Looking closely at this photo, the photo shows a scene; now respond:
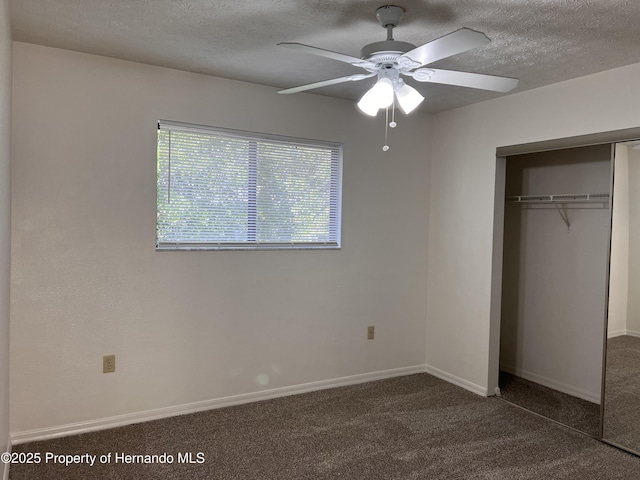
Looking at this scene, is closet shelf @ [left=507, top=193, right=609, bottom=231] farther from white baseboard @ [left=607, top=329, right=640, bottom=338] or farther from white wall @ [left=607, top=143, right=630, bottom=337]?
white baseboard @ [left=607, top=329, right=640, bottom=338]

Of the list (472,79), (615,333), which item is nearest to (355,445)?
(615,333)

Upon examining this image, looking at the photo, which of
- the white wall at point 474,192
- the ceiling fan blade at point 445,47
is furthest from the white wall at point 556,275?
the ceiling fan blade at point 445,47

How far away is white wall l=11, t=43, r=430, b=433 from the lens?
9.39 ft

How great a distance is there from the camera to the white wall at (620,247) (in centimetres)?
297

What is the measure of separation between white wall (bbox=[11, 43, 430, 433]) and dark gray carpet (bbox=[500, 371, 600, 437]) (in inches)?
42.7

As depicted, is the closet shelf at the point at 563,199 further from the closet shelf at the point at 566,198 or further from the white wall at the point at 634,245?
the white wall at the point at 634,245

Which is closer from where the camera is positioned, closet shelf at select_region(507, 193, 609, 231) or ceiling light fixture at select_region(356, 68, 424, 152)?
ceiling light fixture at select_region(356, 68, 424, 152)

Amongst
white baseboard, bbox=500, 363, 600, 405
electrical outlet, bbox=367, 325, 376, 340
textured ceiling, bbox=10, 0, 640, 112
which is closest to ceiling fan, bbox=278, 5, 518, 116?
textured ceiling, bbox=10, 0, 640, 112

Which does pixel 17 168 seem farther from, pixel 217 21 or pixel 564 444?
pixel 564 444

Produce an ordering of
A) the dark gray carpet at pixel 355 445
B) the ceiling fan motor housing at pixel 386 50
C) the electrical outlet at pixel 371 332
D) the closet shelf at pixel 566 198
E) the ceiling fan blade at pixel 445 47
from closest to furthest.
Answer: the ceiling fan blade at pixel 445 47
the ceiling fan motor housing at pixel 386 50
the dark gray carpet at pixel 355 445
the closet shelf at pixel 566 198
the electrical outlet at pixel 371 332

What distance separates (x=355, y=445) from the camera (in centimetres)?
291

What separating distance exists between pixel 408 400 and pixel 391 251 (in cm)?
123

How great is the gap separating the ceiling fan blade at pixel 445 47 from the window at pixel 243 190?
1.70 meters

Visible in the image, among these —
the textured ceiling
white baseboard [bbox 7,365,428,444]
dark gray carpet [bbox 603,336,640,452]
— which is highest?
the textured ceiling
